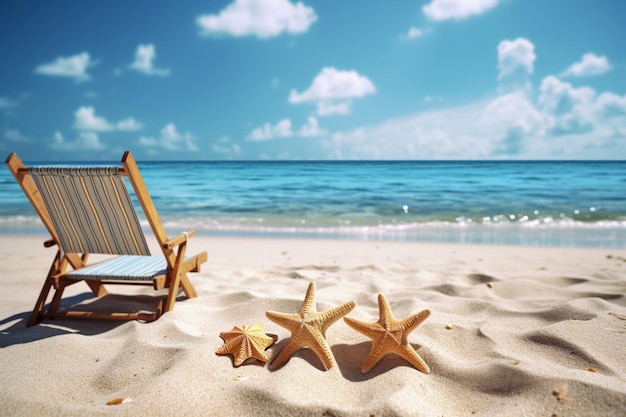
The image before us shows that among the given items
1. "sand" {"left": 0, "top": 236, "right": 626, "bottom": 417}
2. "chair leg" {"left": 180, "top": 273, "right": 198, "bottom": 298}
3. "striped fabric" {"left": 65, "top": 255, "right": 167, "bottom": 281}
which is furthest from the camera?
"chair leg" {"left": 180, "top": 273, "right": 198, "bottom": 298}

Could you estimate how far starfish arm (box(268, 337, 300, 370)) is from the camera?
2.63 metres

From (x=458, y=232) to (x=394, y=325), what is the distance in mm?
7520

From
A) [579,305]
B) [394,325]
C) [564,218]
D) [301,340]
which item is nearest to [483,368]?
[394,325]

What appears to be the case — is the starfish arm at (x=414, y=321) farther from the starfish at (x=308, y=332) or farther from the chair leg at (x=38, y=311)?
the chair leg at (x=38, y=311)

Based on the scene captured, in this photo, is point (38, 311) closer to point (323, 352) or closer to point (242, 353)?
point (242, 353)

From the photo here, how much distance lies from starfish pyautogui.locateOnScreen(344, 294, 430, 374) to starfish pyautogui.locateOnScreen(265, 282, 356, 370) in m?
0.15

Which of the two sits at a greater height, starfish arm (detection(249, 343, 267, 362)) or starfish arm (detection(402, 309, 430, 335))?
starfish arm (detection(402, 309, 430, 335))

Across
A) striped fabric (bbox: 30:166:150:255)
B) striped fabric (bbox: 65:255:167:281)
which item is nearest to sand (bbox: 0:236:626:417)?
striped fabric (bbox: 65:255:167:281)

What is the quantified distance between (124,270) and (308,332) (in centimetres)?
194

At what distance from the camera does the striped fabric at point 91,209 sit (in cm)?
338

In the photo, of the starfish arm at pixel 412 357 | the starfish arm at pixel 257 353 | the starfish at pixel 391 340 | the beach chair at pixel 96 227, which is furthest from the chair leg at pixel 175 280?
the starfish arm at pixel 412 357

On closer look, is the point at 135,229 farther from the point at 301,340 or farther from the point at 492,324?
the point at 492,324

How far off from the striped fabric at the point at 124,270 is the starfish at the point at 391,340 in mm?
1870

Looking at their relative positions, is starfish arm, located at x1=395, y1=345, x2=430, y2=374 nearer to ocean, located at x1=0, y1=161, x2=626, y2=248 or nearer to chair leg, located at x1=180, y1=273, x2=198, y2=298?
chair leg, located at x1=180, y1=273, x2=198, y2=298
